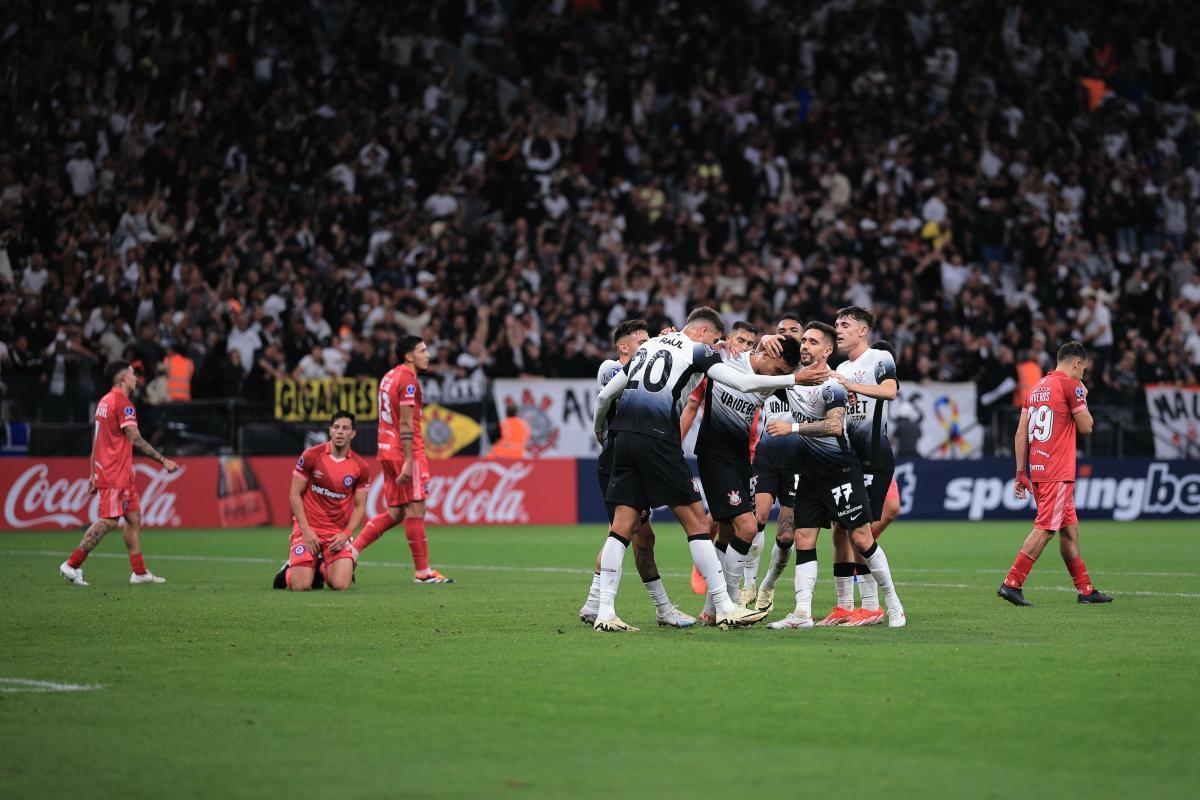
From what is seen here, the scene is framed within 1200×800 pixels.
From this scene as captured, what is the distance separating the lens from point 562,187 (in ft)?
108

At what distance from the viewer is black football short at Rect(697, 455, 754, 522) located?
40.0 ft

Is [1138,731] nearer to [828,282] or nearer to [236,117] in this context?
[828,282]

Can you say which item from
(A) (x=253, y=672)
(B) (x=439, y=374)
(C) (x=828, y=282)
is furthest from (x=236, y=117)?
(A) (x=253, y=672)

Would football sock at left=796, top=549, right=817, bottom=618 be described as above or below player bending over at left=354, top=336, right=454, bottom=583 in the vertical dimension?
below

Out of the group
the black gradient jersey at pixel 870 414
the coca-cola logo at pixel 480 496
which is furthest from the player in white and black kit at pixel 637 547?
the coca-cola logo at pixel 480 496

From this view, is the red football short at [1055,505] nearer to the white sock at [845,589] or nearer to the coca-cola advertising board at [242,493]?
the white sock at [845,589]

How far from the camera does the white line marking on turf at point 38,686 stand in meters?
8.82

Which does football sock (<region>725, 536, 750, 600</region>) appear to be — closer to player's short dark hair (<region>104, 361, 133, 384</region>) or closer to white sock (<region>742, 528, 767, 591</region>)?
white sock (<region>742, 528, 767, 591</region>)

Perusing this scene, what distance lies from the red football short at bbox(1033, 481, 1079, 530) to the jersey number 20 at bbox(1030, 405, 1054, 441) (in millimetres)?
474

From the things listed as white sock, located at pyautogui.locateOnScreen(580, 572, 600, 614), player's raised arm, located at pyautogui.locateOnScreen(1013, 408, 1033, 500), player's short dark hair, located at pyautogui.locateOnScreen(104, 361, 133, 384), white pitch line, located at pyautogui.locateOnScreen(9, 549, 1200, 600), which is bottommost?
white pitch line, located at pyautogui.locateOnScreen(9, 549, 1200, 600)

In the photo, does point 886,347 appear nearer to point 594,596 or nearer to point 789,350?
point 789,350

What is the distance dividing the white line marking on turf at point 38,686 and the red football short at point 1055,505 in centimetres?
869

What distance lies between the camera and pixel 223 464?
27.0 m

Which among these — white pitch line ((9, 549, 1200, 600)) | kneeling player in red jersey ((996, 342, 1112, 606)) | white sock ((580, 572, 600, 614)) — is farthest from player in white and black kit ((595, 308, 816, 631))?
white pitch line ((9, 549, 1200, 600))
